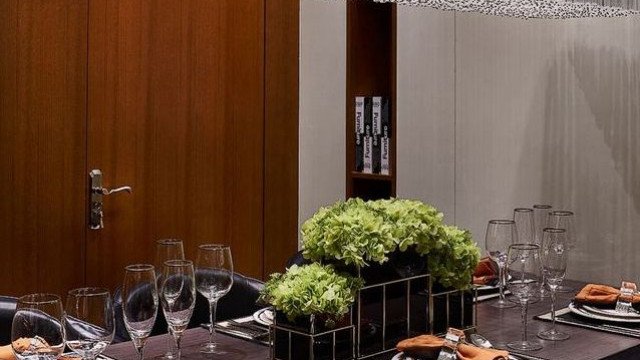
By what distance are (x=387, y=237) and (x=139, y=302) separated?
534 millimetres

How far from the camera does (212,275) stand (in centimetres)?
205

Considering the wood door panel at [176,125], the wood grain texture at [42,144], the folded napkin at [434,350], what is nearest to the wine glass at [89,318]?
the folded napkin at [434,350]

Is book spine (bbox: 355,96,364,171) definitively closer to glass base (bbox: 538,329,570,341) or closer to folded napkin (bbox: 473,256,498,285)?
folded napkin (bbox: 473,256,498,285)

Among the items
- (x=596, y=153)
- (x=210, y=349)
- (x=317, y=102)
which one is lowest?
(x=210, y=349)

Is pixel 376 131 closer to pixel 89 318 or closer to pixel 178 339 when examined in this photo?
pixel 178 339

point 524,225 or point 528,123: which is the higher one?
point 528,123

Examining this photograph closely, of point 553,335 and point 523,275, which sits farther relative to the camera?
point 553,335

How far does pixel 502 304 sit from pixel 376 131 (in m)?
1.87

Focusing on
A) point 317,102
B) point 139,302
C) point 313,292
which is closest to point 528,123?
point 317,102

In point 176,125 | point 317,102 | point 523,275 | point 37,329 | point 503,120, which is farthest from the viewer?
point 317,102

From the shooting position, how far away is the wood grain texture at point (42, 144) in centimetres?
334

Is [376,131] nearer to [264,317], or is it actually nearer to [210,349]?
[264,317]

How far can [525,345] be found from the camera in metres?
2.03

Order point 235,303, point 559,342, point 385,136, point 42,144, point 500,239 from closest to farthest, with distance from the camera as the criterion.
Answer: point 559,342
point 500,239
point 235,303
point 42,144
point 385,136
